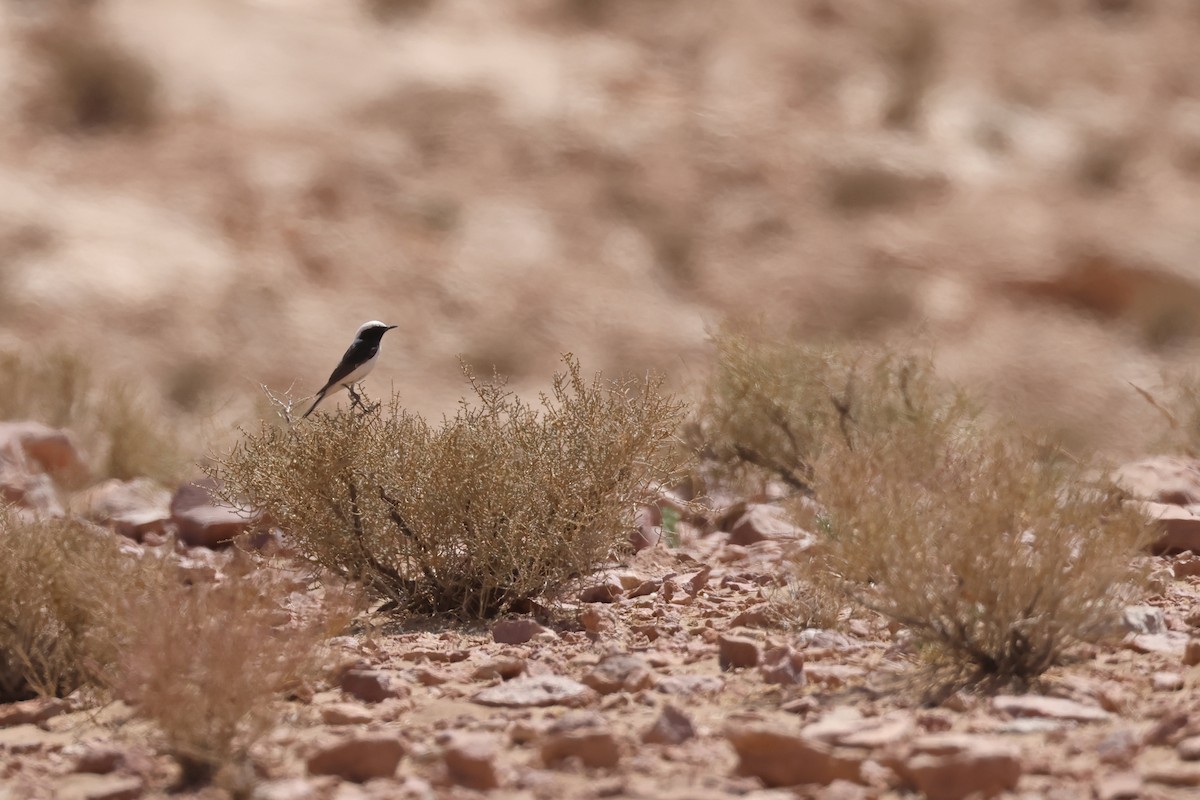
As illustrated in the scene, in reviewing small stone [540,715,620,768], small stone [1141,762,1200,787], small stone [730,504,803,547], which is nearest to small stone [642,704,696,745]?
small stone [540,715,620,768]

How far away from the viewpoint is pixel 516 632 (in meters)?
5.17

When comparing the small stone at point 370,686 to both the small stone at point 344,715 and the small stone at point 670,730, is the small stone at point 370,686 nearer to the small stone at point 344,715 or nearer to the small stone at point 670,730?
the small stone at point 344,715

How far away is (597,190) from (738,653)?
580 inches

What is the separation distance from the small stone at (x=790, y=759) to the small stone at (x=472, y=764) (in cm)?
57

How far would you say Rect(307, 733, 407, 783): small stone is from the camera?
147 inches

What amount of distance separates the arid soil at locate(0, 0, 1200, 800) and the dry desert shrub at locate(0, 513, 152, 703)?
373 inches

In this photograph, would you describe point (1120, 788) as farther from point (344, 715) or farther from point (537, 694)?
point (344, 715)

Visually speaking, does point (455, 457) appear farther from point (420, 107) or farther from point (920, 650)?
point (420, 107)

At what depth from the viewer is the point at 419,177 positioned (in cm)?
1905

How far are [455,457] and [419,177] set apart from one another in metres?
13.9

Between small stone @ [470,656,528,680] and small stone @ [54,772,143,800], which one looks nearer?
small stone @ [54,772,143,800]

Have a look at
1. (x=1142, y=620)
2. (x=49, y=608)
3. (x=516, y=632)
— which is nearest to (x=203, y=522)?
(x=49, y=608)

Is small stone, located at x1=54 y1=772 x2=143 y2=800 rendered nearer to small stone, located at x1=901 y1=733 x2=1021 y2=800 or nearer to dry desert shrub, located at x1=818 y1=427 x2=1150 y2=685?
small stone, located at x1=901 y1=733 x2=1021 y2=800

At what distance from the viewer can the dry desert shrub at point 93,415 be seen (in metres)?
10.7
